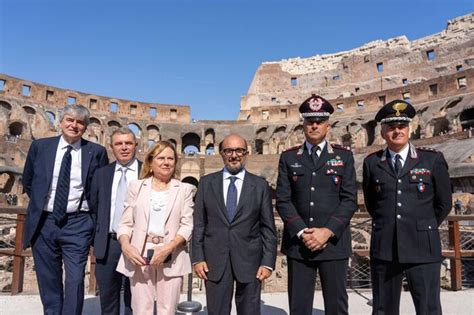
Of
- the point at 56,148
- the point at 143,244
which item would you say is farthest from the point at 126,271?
the point at 56,148

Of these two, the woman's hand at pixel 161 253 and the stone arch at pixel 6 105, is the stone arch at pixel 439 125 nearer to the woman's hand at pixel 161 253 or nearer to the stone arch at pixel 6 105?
the woman's hand at pixel 161 253

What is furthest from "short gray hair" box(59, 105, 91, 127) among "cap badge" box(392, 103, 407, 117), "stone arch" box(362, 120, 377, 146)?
"stone arch" box(362, 120, 377, 146)

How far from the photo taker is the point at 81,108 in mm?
3486

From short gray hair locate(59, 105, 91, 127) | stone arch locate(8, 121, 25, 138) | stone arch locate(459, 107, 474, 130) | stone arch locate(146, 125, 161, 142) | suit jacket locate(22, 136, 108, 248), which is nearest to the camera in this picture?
suit jacket locate(22, 136, 108, 248)

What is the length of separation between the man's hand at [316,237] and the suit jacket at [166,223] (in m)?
1.03

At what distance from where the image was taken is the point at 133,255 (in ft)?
9.27

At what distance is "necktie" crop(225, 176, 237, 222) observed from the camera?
305 cm

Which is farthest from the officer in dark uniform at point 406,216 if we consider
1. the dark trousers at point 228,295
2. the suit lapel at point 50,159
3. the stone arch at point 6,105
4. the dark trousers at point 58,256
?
the stone arch at point 6,105

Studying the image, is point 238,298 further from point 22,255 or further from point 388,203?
point 22,255

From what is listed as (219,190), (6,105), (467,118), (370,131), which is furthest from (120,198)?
(6,105)

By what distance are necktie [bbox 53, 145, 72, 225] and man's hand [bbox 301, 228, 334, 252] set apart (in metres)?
2.30

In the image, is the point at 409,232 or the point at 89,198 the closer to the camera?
the point at 409,232

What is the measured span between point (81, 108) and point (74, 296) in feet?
6.07

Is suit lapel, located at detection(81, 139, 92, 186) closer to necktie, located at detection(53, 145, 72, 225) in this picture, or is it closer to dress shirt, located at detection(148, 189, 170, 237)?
necktie, located at detection(53, 145, 72, 225)
